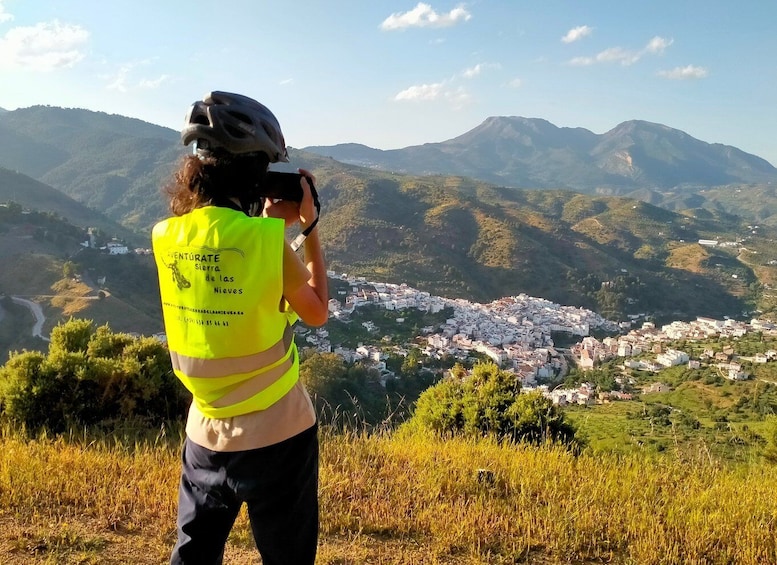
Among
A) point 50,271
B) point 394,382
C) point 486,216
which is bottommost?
point 394,382

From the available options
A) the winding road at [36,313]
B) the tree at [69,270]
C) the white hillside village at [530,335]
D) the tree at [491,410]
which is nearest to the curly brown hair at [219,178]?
the tree at [491,410]

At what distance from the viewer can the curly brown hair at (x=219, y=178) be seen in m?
1.37

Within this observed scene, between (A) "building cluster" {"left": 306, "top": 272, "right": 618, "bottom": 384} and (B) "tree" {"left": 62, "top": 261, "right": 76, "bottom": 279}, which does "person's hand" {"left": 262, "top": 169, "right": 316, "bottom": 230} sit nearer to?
(A) "building cluster" {"left": 306, "top": 272, "right": 618, "bottom": 384}

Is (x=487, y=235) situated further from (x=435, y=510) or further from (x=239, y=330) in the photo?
(x=239, y=330)

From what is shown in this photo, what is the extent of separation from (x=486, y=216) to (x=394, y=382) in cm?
5759

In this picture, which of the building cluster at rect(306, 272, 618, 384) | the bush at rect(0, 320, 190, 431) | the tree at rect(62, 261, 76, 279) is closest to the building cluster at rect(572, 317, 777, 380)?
the building cluster at rect(306, 272, 618, 384)

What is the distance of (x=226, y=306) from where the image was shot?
1.26 metres

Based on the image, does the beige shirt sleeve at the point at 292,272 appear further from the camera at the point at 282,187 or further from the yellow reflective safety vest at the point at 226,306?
the camera at the point at 282,187

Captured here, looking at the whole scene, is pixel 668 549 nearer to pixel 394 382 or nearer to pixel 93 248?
pixel 394 382

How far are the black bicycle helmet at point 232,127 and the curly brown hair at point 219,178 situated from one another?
3 cm

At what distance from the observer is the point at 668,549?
2143 millimetres

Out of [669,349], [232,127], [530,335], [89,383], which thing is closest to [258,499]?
[232,127]

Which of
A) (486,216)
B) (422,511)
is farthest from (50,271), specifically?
(486,216)

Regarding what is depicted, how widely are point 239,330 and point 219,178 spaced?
419 millimetres
